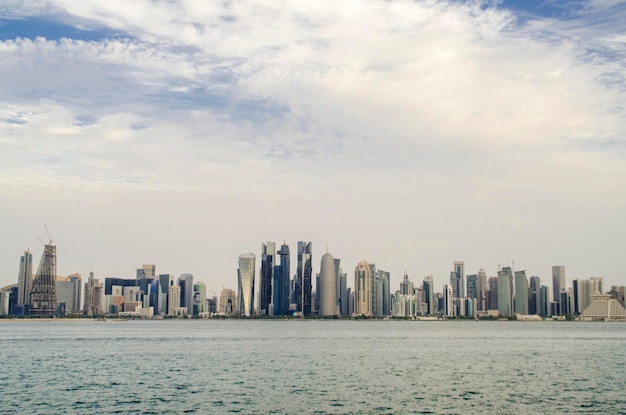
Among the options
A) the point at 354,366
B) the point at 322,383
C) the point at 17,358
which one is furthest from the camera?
the point at 17,358

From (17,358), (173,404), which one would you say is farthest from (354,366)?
(17,358)

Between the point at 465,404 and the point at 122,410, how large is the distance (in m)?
31.5

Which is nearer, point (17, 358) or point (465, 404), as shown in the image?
point (465, 404)

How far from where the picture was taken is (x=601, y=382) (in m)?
77.4

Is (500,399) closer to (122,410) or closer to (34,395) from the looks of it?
(122,410)

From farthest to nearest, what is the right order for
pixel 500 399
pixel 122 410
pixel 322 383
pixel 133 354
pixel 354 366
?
pixel 133 354, pixel 354 366, pixel 322 383, pixel 500 399, pixel 122 410

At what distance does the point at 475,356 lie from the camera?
378 feet

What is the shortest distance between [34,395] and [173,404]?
16.9 meters

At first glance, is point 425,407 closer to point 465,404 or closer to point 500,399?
point 465,404

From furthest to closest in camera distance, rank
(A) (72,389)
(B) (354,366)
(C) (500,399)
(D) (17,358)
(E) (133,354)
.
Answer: (E) (133,354)
(D) (17,358)
(B) (354,366)
(A) (72,389)
(C) (500,399)

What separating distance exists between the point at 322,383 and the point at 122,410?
1029 inches

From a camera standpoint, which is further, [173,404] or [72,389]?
[72,389]

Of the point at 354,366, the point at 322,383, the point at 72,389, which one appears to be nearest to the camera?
the point at 72,389

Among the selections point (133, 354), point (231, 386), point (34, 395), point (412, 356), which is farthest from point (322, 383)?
point (133, 354)
